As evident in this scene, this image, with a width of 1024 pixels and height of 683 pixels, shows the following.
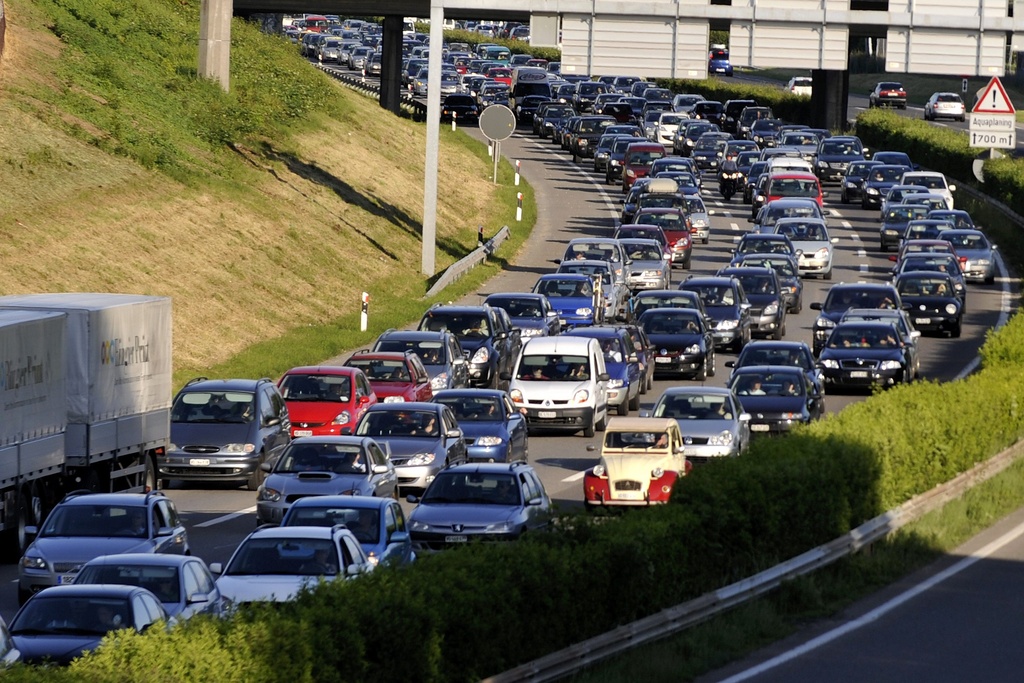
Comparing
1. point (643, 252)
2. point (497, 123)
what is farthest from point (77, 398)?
point (497, 123)

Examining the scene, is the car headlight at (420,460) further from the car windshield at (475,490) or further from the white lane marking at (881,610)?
the white lane marking at (881,610)

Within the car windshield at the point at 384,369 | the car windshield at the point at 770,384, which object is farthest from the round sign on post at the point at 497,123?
the car windshield at the point at 770,384

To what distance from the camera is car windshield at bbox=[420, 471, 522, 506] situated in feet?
77.4

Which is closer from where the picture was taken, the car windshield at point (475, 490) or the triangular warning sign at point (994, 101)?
the car windshield at point (475, 490)

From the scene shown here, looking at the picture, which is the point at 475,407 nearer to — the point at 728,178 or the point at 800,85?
the point at 728,178

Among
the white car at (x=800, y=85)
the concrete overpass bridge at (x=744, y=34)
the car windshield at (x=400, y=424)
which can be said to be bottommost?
the car windshield at (x=400, y=424)

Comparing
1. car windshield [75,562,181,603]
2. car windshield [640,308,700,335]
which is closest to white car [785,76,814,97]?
car windshield [640,308,700,335]

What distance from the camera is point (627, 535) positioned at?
17.9 metres

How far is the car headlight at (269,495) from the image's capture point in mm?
24938

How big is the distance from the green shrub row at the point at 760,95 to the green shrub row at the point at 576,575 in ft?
255

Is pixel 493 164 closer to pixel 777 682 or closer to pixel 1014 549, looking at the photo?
pixel 1014 549

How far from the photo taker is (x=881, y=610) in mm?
20750

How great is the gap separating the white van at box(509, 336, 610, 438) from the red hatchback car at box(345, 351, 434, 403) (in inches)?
63.0

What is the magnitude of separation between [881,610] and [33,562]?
8893mm
